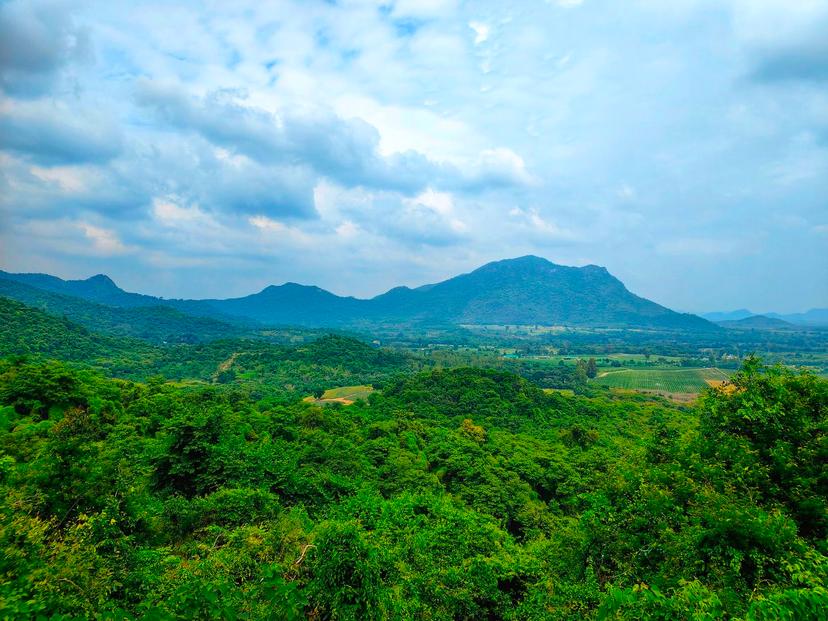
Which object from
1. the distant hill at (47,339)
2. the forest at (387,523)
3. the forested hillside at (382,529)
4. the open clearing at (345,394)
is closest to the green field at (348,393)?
the open clearing at (345,394)

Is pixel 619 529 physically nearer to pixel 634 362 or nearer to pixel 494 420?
pixel 494 420

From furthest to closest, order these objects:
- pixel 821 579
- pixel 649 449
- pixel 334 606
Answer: pixel 649 449 < pixel 334 606 < pixel 821 579

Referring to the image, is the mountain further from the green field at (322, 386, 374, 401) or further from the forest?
the forest

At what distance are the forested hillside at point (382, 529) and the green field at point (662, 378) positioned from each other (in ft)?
308

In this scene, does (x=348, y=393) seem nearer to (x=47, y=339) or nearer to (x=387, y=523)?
(x=47, y=339)

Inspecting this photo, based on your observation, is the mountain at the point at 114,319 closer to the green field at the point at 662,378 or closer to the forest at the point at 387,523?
the green field at the point at 662,378

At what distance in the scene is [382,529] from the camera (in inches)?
650

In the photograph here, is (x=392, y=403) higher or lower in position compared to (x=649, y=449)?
lower

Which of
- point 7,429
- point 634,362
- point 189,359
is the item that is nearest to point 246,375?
point 189,359

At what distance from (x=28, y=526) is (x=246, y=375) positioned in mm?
102112

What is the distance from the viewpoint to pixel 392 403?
64.2 m

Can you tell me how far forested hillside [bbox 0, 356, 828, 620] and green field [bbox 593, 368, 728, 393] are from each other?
308 ft

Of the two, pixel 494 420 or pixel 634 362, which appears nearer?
pixel 494 420

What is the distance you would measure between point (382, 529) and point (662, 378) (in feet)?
401
